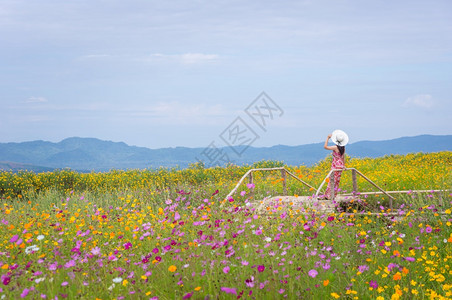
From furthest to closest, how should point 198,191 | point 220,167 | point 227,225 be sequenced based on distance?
1. point 220,167
2. point 198,191
3. point 227,225

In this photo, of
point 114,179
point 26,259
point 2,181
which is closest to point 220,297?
Result: point 26,259

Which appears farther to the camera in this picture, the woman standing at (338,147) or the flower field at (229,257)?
the woman standing at (338,147)

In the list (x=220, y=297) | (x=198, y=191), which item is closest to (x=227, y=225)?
(x=220, y=297)

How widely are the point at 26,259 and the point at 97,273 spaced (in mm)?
1846

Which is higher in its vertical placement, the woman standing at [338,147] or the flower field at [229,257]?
the woman standing at [338,147]

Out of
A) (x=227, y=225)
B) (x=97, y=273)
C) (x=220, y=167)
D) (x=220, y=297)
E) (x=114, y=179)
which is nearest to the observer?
(x=220, y=297)

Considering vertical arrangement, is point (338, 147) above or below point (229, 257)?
above

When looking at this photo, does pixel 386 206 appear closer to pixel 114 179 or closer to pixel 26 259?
pixel 26 259

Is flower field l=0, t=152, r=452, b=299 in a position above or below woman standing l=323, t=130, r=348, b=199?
below

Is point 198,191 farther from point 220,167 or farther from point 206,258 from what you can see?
point 220,167

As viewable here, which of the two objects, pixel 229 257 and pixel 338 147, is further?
pixel 338 147

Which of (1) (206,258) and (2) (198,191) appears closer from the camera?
(1) (206,258)

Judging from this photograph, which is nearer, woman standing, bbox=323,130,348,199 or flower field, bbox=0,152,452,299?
flower field, bbox=0,152,452,299

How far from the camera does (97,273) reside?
4730mm
